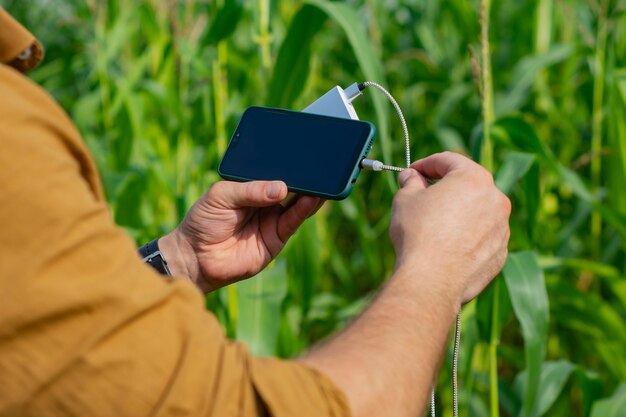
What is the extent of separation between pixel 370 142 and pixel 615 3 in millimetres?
1372

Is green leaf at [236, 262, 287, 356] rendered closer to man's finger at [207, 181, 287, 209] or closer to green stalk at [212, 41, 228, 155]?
green stalk at [212, 41, 228, 155]

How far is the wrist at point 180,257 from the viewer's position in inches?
48.7

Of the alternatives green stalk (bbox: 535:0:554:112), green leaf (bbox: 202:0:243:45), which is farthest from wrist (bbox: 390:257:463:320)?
green stalk (bbox: 535:0:554:112)

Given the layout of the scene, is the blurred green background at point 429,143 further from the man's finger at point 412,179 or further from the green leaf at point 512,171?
the man's finger at point 412,179

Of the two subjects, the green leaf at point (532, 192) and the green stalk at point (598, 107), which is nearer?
the green leaf at point (532, 192)

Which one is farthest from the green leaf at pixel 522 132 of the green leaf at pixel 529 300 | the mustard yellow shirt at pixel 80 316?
the mustard yellow shirt at pixel 80 316

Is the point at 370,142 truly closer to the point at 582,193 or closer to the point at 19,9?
the point at 582,193

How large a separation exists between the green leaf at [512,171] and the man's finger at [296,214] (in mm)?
385

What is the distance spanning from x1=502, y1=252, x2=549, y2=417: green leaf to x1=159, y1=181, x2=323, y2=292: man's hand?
15.5 inches

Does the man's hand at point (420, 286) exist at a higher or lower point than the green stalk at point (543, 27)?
higher

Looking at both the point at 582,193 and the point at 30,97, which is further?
the point at 582,193

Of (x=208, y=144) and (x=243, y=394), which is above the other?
(x=243, y=394)

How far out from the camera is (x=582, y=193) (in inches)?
72.2

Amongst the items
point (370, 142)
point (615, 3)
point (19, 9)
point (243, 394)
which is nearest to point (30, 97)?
point (243, 394)
